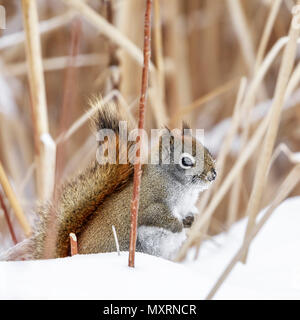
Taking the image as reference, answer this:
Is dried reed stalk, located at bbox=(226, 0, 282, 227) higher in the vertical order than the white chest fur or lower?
higher

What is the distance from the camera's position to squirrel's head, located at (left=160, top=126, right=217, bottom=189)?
1356 mm

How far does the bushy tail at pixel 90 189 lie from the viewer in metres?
1.27

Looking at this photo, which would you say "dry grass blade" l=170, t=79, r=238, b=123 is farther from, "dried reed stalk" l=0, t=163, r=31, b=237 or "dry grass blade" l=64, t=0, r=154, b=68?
"dried reed stalk" l=0, t=163, r=31, b=237

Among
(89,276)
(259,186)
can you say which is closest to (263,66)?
(259,186)

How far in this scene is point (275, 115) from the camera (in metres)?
1.39

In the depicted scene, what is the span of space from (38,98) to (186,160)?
446 millimetres

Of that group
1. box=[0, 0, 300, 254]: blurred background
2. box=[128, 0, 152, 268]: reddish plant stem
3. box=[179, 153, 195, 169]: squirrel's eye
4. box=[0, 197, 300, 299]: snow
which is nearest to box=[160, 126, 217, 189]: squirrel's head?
box=[179, 153, 195, 169]: squirrel's eye

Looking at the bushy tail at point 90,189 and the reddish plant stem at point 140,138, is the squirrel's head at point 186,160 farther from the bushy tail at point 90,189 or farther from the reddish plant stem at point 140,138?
the reddish plant stem at point 140,138

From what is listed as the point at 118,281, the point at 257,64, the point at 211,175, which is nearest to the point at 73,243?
the point at 118,281

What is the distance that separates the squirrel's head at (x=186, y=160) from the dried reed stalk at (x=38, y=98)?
324 mm

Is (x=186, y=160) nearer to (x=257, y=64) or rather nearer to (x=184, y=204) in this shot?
(x=184, y=204)

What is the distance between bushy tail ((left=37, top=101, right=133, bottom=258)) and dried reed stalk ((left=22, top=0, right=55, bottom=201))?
0.64ft

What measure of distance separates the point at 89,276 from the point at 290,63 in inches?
29.3

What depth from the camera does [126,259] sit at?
3.64 feet
